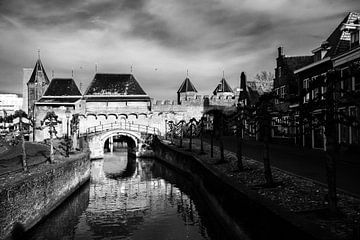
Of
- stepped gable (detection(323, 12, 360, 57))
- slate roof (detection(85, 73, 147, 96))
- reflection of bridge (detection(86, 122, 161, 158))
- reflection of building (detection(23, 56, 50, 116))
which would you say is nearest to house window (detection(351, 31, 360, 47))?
stepped gable (detection(323, 12, 360, 57))

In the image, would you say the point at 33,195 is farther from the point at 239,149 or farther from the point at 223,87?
the point at 223,87

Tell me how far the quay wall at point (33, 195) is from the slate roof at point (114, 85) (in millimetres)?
31818

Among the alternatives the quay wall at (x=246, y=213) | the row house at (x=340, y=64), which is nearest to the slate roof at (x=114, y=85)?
the row house at (x=340, y=64)

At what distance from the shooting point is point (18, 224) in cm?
1071

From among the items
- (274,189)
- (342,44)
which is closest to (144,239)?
(274,189)

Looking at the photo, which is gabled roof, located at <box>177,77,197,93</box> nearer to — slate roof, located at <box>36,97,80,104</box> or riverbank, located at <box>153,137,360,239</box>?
slate roof, located at <box>36,97,80,104</box>

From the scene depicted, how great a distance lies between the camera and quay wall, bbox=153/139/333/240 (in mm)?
6055

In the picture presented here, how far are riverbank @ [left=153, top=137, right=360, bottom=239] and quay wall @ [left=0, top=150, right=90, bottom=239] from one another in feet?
22.4

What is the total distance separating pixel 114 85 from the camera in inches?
1998

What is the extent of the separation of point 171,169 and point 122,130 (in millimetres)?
13060

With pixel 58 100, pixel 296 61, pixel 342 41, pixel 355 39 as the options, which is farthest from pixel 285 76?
pixel 58 100

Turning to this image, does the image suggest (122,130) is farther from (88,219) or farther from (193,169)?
(88,219)

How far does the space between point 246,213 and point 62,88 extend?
154 feet

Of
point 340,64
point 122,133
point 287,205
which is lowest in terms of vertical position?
point 287,205
